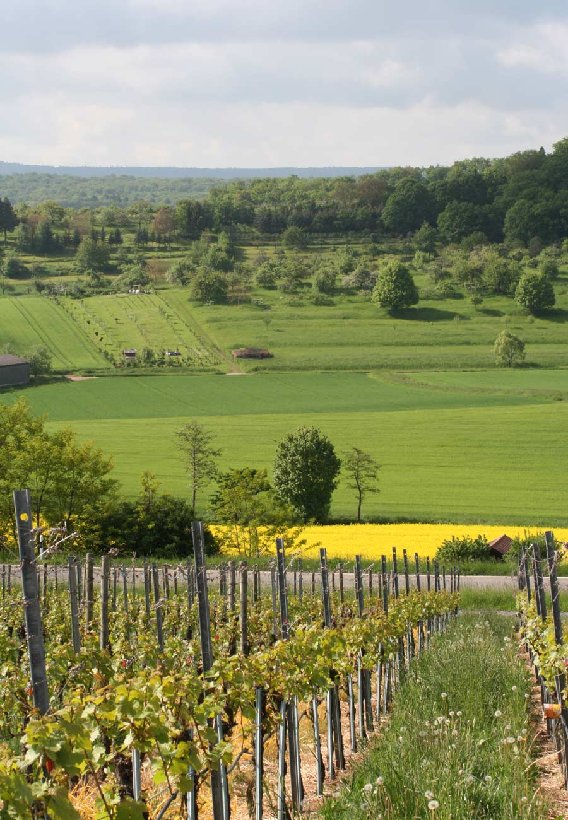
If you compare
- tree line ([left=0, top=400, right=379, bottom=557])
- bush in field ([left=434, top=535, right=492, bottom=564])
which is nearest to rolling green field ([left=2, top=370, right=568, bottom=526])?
tree line ([left=0, top=400, right=379, bottom=557])

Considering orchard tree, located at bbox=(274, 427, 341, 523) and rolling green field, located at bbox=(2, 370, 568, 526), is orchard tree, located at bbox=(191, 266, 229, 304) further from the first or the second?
orchard tree, located at bbox=(274, 427, 341, 523)

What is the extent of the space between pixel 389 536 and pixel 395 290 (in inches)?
3486

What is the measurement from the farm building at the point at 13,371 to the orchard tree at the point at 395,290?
47333 mm

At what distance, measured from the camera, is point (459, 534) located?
45688mm

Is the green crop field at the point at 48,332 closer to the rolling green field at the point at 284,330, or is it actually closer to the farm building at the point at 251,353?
the rolling green field at the point at 284,330

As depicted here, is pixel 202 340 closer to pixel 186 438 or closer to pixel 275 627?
pixel 186 438

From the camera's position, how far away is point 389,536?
1797 inches

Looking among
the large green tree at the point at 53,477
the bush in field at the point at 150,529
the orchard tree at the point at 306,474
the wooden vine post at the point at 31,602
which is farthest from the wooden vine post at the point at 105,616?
the orchard tree at the point at 306,474

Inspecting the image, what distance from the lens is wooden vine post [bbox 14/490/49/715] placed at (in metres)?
6.82

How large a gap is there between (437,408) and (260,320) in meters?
43.8

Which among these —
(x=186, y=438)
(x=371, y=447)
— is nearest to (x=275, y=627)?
(x=186, y=438)

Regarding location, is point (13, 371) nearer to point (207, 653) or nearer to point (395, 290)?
point (395, 290)

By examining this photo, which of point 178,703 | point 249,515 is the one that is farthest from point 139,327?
point 178,703

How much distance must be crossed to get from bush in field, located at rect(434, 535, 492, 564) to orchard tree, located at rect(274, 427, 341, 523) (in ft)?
41.2
